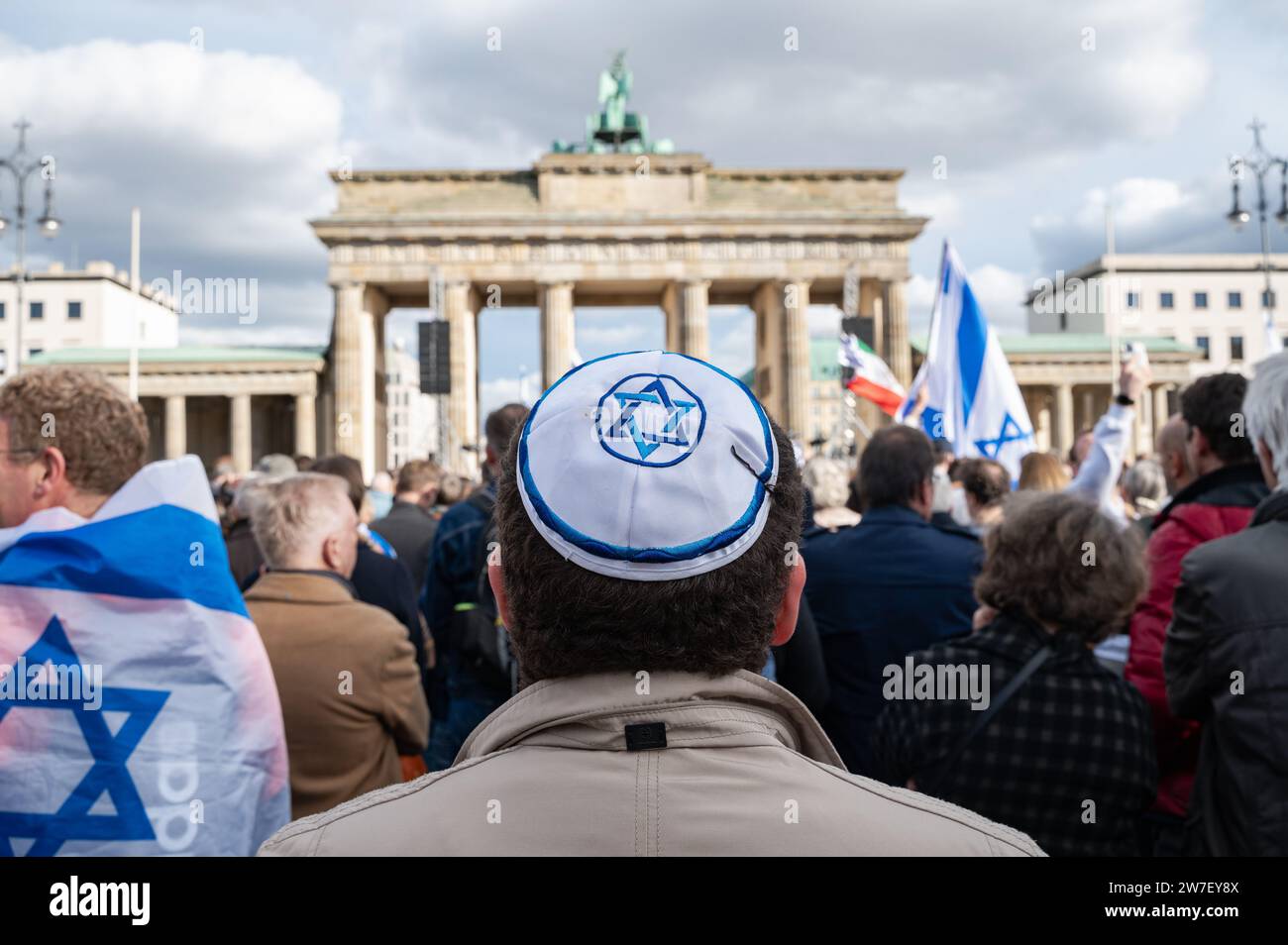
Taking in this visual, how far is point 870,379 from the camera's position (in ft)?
58.3

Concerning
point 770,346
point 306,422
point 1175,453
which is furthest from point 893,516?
point 306,422

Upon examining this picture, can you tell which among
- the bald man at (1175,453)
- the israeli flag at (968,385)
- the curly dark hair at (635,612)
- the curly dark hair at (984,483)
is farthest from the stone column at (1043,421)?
the curly dark hair at (635,612)

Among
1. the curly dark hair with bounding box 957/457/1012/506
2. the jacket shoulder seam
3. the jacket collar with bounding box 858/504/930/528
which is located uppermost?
the curly dark hair with bounding box 957/457/1012/506

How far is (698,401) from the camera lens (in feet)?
5.00

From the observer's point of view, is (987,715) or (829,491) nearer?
(987,715)

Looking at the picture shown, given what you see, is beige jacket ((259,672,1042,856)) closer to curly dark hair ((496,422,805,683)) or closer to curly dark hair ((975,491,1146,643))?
curly dark hair ((496,422,805,683))

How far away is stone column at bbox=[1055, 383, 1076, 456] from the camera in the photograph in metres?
54.1

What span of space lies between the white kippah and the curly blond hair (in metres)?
2.06

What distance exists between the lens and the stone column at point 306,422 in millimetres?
51438

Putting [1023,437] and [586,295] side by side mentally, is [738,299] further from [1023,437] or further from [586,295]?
[1023,437]

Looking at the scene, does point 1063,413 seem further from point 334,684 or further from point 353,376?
point 334,684

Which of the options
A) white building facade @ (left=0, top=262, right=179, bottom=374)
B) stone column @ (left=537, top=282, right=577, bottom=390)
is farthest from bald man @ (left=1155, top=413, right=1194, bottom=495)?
white building facade @ (left=0, top=262, right=179, bottom=374)

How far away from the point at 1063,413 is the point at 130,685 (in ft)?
184

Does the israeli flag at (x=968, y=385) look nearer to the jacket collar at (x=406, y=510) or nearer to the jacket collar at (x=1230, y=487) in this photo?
the jacket collar at (x=406, y=510)
